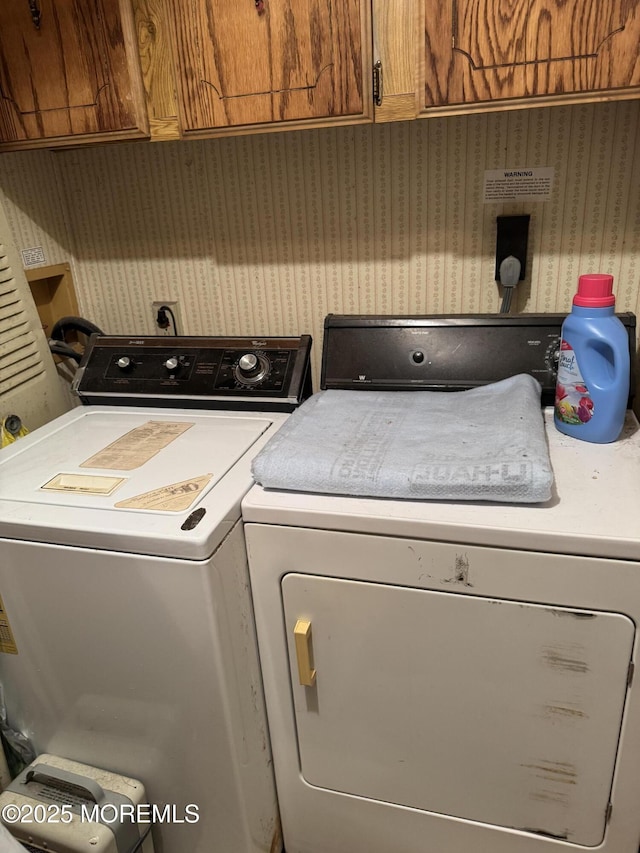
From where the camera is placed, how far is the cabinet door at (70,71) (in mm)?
1190

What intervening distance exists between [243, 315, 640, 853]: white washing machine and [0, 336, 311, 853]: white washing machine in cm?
9

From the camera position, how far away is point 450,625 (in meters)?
1.00

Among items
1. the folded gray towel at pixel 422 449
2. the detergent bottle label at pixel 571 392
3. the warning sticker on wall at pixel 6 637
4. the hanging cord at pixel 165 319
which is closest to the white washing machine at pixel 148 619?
the warning sticker on wall at pixel 6 637

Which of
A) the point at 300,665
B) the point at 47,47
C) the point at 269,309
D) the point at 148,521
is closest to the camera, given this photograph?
the point at 148,521

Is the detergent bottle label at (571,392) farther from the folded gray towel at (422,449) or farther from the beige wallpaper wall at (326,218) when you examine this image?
the beige wallpaper wall at (326,218)

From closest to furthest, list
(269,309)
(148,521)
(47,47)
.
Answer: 1. (148,521)
2. (47,47)
3. (269,309)

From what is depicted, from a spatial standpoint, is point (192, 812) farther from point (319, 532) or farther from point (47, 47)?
point (47, 47)

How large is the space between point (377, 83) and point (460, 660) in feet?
3.32

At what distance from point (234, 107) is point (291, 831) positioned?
1.46m

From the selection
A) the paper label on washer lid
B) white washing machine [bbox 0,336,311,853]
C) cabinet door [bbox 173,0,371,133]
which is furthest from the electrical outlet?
the paper label on washer lid

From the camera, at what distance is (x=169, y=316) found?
68.3 inches

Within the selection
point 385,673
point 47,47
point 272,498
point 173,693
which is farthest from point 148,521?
point 47,47

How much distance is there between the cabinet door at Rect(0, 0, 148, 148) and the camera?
3.91 feet

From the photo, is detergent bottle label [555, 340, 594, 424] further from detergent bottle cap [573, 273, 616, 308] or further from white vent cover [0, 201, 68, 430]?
white vent cover [0, 201, 68, 430]
